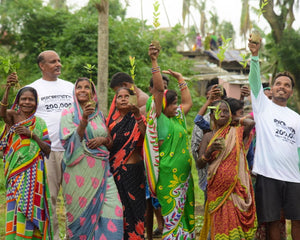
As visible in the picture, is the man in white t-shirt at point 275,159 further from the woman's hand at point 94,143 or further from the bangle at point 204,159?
the woman's hand at point 94,143

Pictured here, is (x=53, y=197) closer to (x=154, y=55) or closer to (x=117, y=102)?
(x=117, y=102)

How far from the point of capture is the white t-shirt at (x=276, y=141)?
14.1 feet

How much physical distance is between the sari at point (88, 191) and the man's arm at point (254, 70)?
68.1 inches

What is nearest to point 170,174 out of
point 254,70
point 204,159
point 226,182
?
point 204,159

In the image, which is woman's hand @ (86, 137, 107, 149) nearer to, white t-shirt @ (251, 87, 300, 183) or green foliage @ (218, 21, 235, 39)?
white t-shirt @ (251, 87, 300, 183)

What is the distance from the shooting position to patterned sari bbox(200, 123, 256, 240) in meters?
4.14

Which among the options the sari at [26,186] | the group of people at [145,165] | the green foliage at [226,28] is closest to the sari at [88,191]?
the group of people at [145,165]

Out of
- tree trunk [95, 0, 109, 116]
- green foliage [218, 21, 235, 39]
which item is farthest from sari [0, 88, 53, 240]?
green foliage [218, 21, 235, 39]

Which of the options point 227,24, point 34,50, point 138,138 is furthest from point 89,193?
point 227,24

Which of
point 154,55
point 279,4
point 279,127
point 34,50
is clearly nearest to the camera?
point 154,55

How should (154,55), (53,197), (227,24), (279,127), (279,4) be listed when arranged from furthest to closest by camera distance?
1. (227,24)
2. (279,4)
3. (53,197)
4. (279,127)
5. (154,55)

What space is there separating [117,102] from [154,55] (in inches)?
28.5

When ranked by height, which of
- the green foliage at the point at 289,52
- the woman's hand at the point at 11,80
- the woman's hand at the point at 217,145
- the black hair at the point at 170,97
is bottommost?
the woman's hand at the point at 217,145

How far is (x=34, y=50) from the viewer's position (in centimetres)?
1273
